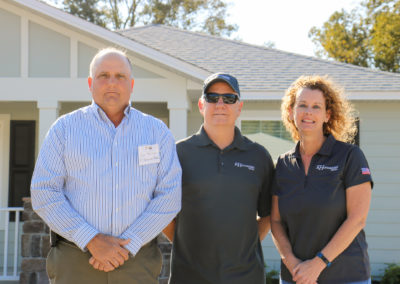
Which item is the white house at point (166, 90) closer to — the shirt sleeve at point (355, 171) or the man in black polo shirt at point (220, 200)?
the man in black polo shirt at point (220, 200)

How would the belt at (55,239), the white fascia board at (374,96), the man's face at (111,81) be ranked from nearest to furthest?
the belt at (55,239), the man's face at (111,81), the white fascia board at (374,96)

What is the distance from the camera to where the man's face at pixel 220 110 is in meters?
3.13

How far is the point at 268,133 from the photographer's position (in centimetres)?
799

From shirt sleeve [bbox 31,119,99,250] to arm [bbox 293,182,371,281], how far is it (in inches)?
49.0


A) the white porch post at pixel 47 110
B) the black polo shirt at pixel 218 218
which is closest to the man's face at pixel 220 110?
the black polo shirt at pixel 218 218

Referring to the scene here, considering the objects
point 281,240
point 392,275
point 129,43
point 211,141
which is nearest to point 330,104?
point 211,141

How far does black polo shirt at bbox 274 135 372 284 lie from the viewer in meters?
2.84

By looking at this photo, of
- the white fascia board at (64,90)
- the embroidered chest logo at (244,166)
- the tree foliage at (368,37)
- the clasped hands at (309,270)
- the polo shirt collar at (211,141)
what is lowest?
the clasped hands at (309,270)

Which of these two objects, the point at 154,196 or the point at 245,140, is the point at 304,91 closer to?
the point at 245,140

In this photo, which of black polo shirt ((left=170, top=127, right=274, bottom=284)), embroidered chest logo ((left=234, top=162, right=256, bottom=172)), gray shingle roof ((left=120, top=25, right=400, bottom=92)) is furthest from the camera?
gray shingle roof ((left=120, top=25, right=400, bottom=92))

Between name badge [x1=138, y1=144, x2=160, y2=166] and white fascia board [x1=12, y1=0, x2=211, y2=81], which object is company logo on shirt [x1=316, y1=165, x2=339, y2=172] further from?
white fascia board [x1=12, y1=0, x2=211, y2=81]

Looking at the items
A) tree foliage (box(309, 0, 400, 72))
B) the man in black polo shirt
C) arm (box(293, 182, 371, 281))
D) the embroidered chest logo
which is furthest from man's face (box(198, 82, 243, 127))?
tree foliage (box(309, 0, 400, 72))

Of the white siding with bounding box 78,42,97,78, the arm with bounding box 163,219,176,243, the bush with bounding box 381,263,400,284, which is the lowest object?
the bush with bounding box 381,263,400,284

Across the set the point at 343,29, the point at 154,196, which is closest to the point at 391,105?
the point at 154,196
